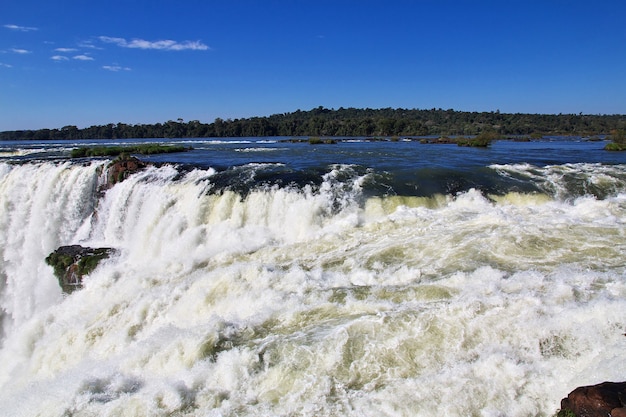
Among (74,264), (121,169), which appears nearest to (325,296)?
(74,264)

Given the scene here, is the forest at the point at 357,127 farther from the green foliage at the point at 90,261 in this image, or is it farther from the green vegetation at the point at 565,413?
the green vegetation at the point at 565,413

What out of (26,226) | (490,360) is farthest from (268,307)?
(26,226)

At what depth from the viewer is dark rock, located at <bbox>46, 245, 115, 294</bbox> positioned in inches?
467

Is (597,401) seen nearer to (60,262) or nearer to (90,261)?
(90,261)

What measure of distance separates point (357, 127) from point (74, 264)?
6936cm

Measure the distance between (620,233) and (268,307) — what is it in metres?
7.90

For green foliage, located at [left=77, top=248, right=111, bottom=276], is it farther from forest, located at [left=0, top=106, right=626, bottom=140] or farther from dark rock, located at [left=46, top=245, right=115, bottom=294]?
forest, located at [left=0, top=106, right=626, bottom=140]

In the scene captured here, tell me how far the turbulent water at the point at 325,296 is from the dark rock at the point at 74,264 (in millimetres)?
373

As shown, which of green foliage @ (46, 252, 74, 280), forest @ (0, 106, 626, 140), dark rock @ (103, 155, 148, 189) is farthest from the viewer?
forest @ (0, 106, 626, 140)

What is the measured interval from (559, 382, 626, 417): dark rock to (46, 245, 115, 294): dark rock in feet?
38.9

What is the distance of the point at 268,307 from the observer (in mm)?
7219

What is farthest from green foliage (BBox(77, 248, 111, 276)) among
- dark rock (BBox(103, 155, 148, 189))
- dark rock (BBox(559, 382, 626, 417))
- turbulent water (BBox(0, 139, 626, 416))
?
dark rock (BBox(559, 382, 626, 417))

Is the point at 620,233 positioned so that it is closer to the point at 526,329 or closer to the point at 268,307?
the point at 526,329

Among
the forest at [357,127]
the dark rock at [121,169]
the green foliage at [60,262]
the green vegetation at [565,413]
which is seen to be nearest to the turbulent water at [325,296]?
the green vegetation at [565,413]
